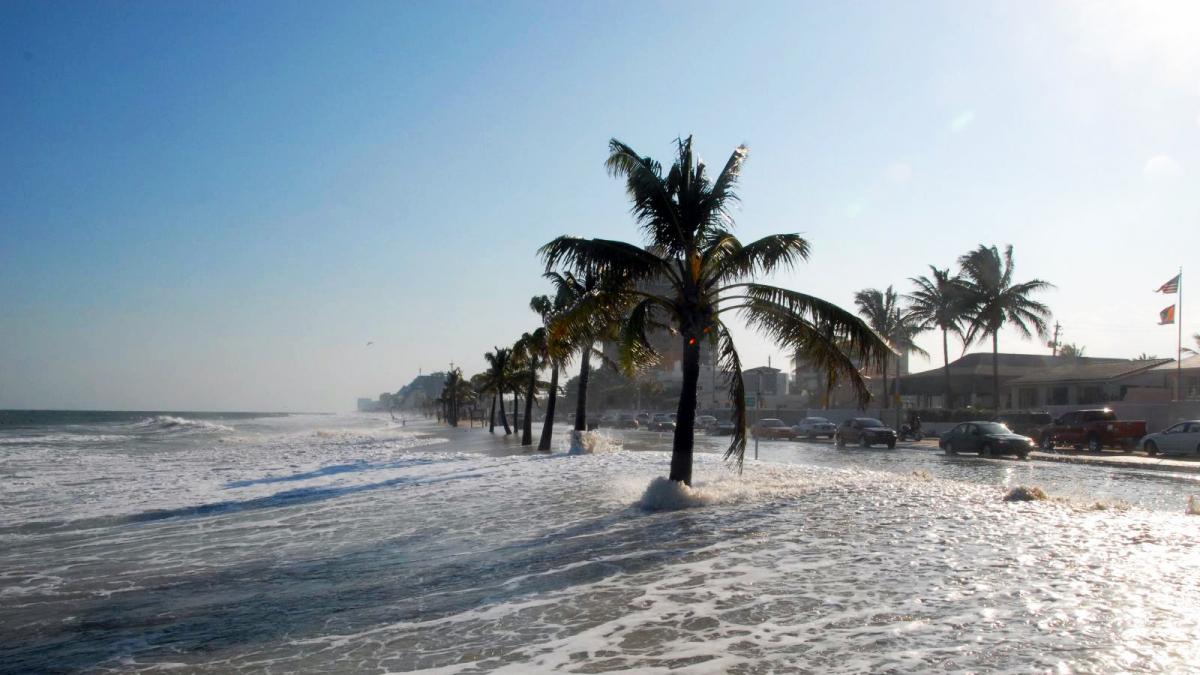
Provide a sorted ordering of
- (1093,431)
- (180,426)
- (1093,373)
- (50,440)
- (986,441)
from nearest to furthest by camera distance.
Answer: (986,441) < (1093,431) < (1093,373) < (50,440) < (180,426)

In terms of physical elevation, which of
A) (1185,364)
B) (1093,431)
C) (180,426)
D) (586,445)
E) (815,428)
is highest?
(1185,364)

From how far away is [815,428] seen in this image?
4644 centimetres

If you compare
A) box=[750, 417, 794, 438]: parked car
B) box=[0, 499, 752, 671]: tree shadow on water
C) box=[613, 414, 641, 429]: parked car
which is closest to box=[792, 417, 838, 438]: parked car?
box=[750, 417, 794, 438]: parked car

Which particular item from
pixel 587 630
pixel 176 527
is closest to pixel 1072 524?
pixel 587 630

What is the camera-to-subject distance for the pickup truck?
31344 millimetres

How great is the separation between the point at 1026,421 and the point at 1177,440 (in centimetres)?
1245

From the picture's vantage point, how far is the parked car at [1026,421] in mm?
39203

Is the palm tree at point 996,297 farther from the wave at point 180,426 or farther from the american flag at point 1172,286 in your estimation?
the wave at point 180,426

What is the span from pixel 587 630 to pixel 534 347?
1042cm

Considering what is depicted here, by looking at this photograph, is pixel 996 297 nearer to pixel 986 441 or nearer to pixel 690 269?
pixel 986 441

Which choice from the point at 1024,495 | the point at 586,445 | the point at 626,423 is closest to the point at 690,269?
the point at 1024,495

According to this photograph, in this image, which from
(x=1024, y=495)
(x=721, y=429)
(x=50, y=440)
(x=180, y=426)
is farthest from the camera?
(x=180, y=426)

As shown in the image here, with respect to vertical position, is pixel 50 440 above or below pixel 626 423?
below

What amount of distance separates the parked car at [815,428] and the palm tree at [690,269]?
32961 mm
